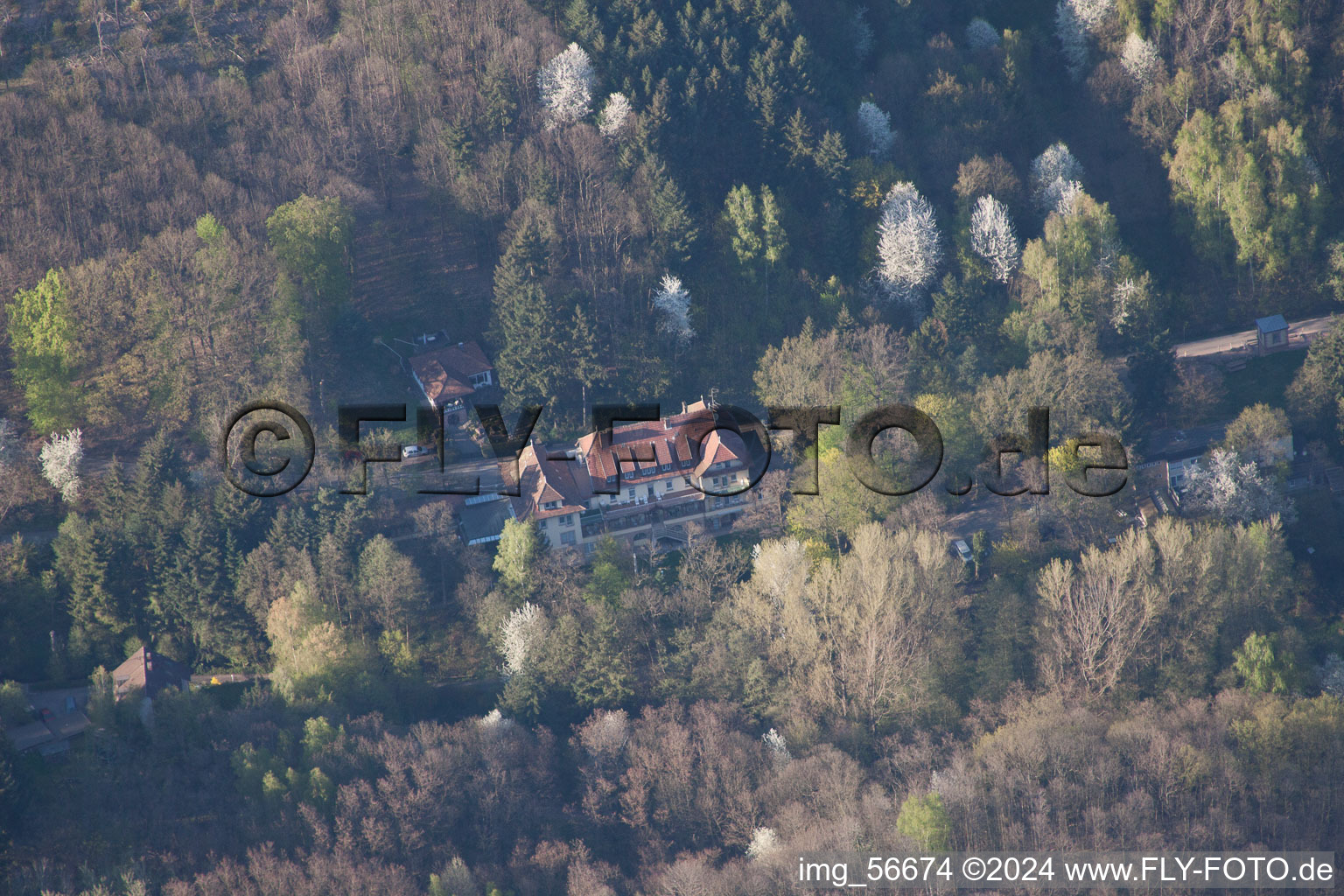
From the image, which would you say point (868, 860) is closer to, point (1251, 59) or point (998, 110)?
point (998, 110)

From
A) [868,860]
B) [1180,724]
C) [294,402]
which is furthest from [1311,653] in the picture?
[294,402]

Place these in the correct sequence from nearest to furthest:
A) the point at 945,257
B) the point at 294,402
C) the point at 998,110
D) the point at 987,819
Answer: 1. the point at 987,819
2. the point at 294,402
3. the point at 945,257
4. the point at 998,110

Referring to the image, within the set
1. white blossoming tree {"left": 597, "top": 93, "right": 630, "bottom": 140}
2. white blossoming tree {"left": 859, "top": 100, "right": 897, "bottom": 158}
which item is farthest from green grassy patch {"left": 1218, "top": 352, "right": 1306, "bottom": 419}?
white blossoming tree {"left": 597, "top": 93, "right": 630, "bottom": 140}

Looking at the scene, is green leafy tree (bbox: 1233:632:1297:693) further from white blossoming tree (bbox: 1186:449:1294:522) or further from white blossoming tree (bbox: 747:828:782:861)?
white blossoming tree (bbox: 747:828:782:861)

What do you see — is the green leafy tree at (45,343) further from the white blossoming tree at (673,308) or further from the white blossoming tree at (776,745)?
the white blossoming tree at (776,745)

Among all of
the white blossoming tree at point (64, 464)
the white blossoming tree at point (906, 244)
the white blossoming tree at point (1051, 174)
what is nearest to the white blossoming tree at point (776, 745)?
the white blossoming tree at point (906, 244)

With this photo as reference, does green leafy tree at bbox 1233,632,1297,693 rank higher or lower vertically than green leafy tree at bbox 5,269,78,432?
lower

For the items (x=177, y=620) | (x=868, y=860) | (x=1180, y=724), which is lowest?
(x=868, y=860)
